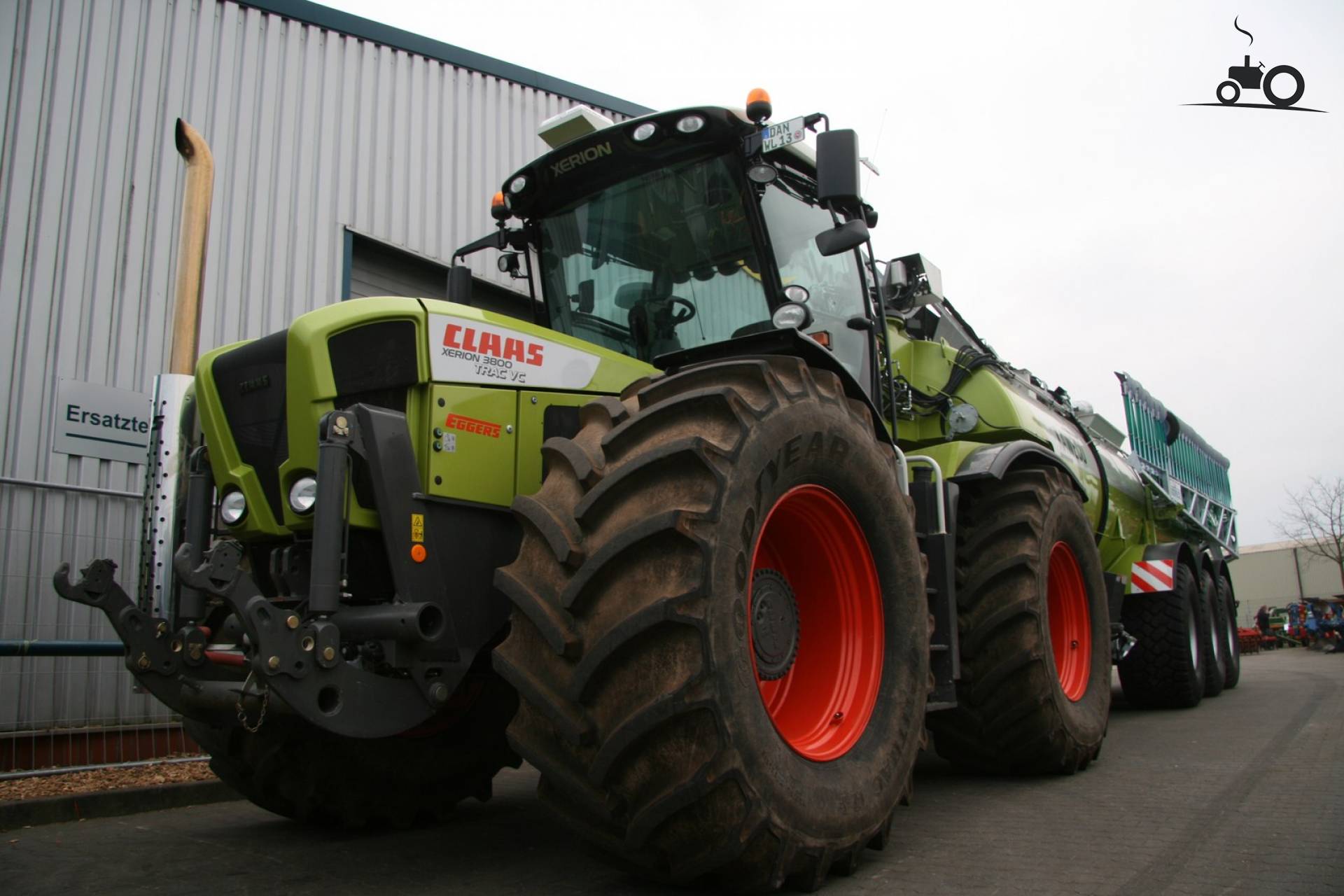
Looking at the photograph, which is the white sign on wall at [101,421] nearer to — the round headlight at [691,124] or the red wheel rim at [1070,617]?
the round headlight at [691,124]

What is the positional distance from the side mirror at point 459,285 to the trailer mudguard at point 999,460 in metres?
2.77

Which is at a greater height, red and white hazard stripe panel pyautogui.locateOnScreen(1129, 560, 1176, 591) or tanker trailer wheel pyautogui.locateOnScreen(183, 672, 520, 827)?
red and white hazard stripe panel pyautogui.locateOnScreen(1129, 560, 1176, 591)

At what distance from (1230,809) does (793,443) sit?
8.82 ft

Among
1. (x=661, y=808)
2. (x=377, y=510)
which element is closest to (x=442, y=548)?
(x=377, y=510)

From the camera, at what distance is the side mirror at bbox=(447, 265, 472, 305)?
4.86m

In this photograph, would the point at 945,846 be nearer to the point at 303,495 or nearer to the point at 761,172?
the point at 303,495

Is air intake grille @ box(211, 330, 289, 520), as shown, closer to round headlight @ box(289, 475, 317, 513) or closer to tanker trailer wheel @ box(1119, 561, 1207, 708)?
round headlight @ box(289, 475, 317, 513)

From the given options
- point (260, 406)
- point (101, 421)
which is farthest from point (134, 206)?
point (260, 406)

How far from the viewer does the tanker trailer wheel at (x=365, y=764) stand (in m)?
4.04

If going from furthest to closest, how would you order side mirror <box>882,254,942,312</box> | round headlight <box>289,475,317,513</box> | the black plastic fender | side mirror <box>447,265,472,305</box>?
1. side mirror <box>882,254,942,312</box>
2. side mirror <box>447,265,472,305</box>
3. the black plastic fender
4. round headlight <box>289,475,317,513</box>

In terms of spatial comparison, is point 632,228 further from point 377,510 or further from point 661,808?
point 661,808

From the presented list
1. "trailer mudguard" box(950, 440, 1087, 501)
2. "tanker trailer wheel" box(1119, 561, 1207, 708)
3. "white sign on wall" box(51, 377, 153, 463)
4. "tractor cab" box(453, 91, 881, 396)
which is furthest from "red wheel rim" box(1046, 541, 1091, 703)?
"white sign on wall" box(51, 377, 153, 463)

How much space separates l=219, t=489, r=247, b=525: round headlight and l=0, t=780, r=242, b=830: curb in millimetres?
2456

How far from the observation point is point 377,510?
3.23m
